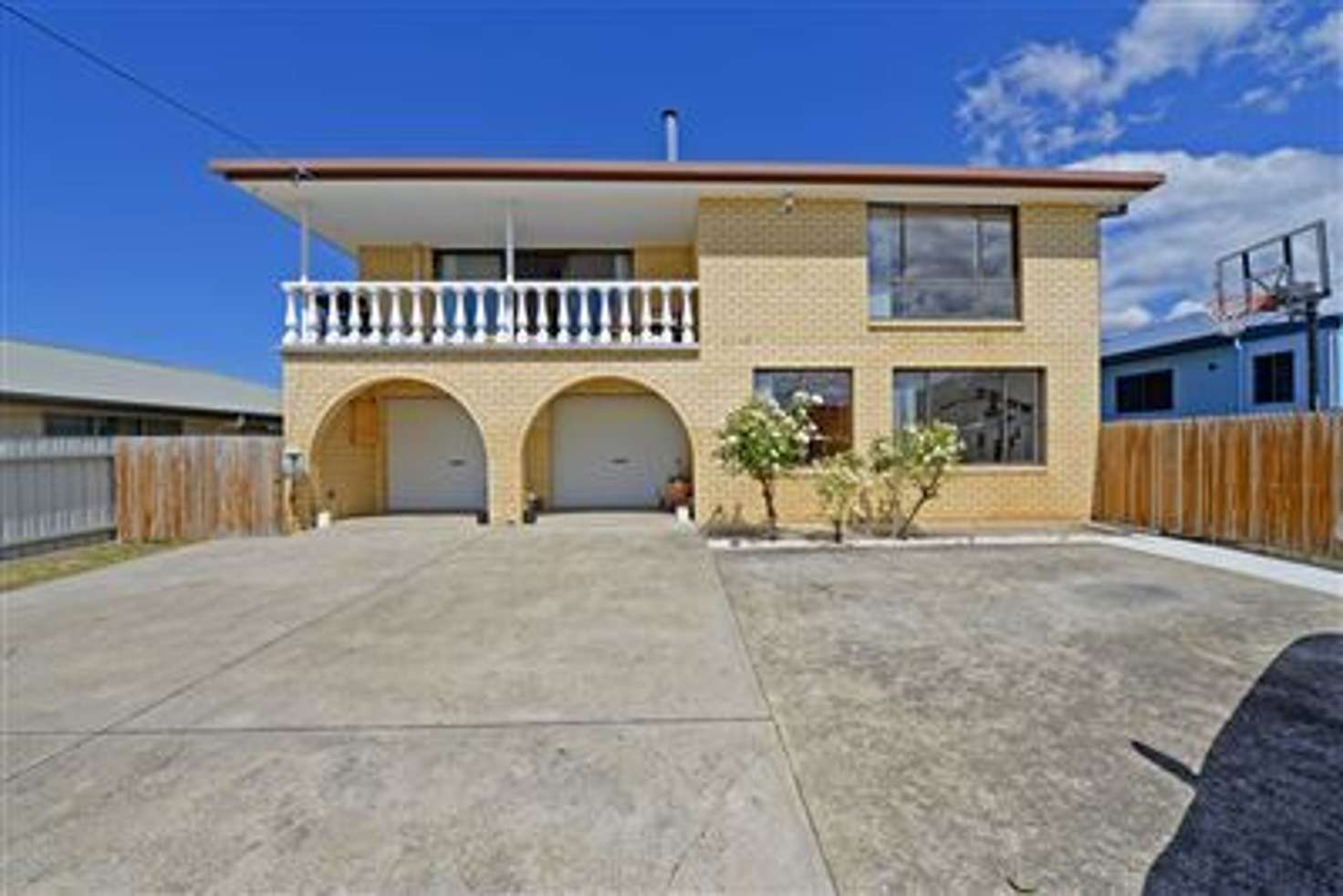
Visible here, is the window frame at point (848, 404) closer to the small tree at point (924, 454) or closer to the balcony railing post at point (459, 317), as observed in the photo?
the small tree at point (924, 454)

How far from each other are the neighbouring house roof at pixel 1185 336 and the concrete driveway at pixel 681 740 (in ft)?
52.4

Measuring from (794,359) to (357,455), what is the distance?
365 inches

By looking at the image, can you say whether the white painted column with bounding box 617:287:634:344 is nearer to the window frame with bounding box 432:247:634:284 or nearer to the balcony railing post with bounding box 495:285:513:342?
the balcony railing post with bounding box 495:285:513:342

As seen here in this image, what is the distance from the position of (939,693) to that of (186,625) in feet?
22.6

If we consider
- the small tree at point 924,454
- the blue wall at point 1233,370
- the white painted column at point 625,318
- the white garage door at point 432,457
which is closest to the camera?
the small tree at point 924,454

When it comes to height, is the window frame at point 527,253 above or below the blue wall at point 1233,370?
above

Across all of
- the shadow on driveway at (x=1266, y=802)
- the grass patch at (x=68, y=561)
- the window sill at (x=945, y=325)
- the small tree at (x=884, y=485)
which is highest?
the window sill at (x=945, y=325)

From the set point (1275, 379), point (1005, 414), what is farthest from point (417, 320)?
point (1275, 379)

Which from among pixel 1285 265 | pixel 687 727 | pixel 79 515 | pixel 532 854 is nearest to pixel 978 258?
pixel 1285 265

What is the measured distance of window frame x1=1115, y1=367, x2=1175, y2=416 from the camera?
902 inches

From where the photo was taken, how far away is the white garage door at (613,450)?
15.2 metres

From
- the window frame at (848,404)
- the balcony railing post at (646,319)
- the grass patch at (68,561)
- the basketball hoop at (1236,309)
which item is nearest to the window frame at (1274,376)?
the basketball hoop at (1236,309)

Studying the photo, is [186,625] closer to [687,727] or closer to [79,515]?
[687,727]

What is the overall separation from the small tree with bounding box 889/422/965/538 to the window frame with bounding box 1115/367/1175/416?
16.4m
